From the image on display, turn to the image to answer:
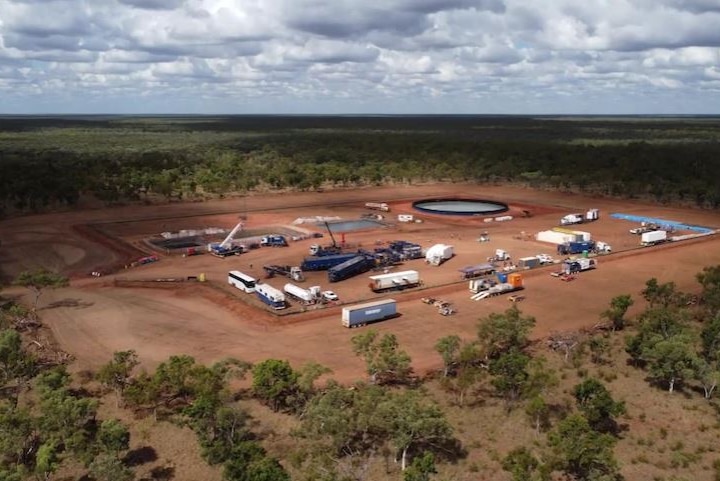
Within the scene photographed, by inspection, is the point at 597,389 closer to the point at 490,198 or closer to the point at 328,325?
the point at 328,325

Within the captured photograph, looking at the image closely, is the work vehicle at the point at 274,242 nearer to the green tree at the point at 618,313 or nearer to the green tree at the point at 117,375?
the green tree at the point at 117,375

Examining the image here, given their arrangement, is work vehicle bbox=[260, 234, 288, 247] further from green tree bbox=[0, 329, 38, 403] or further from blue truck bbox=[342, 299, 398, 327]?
green tree bbox=[0, 329, 38, 403]

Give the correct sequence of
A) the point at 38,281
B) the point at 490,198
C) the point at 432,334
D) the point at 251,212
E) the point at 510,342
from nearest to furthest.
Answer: the point at 510,342 → the point at 432,334 → the point at 38,281 → the point at 251,212 → the point at 490,198

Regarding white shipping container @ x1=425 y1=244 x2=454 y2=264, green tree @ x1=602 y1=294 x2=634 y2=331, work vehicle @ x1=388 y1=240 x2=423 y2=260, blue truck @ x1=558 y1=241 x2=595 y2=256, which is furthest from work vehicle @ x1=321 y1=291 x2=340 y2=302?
blue truck @ x1=558 y1=241 x2=595 y2=256

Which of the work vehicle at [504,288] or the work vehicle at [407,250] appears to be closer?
the work vehicle at [504,288]

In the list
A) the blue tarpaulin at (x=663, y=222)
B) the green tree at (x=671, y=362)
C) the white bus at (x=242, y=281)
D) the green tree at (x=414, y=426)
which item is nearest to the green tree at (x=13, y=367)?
the white bus at (x=242, y=281)

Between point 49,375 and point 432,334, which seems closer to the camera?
point 49,375

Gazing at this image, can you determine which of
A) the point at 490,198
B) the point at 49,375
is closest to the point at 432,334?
the point at 49,375
